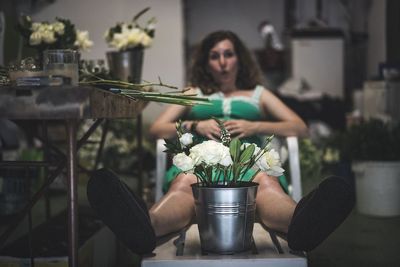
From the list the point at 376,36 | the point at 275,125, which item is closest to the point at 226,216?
the point at 275,125

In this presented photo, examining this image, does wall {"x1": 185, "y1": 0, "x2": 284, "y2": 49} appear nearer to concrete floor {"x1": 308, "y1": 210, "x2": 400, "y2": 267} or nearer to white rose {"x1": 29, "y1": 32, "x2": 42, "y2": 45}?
concrete floor {"x1": 308, "y1": 210, "x2": 400, "y2": 267}

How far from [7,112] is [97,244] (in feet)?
4.21

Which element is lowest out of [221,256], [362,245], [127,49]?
[362,245]

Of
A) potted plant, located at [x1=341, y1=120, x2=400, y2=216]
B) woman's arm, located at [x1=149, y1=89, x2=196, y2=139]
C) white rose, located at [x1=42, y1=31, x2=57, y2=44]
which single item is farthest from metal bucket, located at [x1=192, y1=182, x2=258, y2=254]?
potted plant, located at [x1=341, y1=120, x2=400, y2=216]

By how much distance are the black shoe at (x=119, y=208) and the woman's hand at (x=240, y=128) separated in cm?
97

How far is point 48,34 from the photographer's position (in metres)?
2.61

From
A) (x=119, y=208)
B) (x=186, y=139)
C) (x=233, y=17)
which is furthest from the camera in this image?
(x=233, y=17)

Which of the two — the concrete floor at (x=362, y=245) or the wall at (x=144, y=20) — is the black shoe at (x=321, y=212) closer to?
the concrete floor at (x=362, y=245)

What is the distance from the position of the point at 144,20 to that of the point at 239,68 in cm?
175

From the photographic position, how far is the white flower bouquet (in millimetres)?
1579

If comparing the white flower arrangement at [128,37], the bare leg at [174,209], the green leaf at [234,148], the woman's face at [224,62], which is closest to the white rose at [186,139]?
the green leaf at [234,148]

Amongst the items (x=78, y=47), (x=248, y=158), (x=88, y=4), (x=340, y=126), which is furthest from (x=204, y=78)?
(x=340, y=126)

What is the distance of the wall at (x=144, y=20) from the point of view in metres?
4.59

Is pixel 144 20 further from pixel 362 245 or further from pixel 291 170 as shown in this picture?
pixel 362 245
